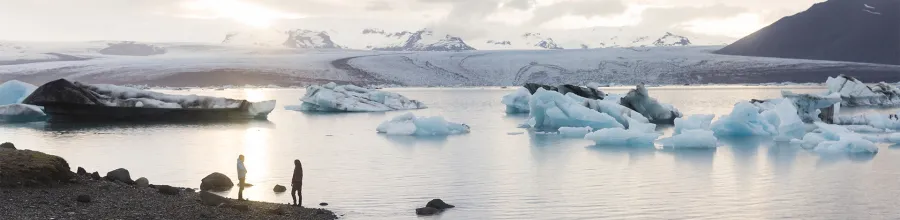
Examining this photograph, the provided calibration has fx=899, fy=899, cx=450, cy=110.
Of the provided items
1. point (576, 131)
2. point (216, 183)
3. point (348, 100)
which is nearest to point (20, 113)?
point (348, 100)

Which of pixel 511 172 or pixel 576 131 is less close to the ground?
pixel 576 131

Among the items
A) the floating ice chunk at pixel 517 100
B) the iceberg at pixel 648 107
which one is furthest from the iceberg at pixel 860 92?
the iceberg at pixel 648 107

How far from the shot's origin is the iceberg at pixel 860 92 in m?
40.7

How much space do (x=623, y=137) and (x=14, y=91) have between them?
2332 centimetres

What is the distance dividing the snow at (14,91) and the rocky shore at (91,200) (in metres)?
23.4

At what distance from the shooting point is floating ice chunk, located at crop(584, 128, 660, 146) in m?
20.8

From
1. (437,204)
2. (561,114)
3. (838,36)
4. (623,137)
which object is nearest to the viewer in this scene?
(437,204)

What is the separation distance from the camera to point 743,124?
2377 centimetres

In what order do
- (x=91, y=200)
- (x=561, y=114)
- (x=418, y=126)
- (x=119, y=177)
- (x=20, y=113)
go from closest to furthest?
(x=91, y=200)
(x=119, y=177)
(x=418, y=126)
(x=561, y=114)
(x=20, y=113)

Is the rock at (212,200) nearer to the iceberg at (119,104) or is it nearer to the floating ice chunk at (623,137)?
the floating ice chunk at (623,137)

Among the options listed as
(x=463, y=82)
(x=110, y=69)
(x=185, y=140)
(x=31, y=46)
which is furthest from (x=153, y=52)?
(x=185, y=140)

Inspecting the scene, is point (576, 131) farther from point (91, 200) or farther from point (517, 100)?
point (91, 200)

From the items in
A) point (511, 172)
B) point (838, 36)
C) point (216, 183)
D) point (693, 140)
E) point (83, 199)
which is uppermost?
point (838, 36)

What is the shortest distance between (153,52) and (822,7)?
90.3m
